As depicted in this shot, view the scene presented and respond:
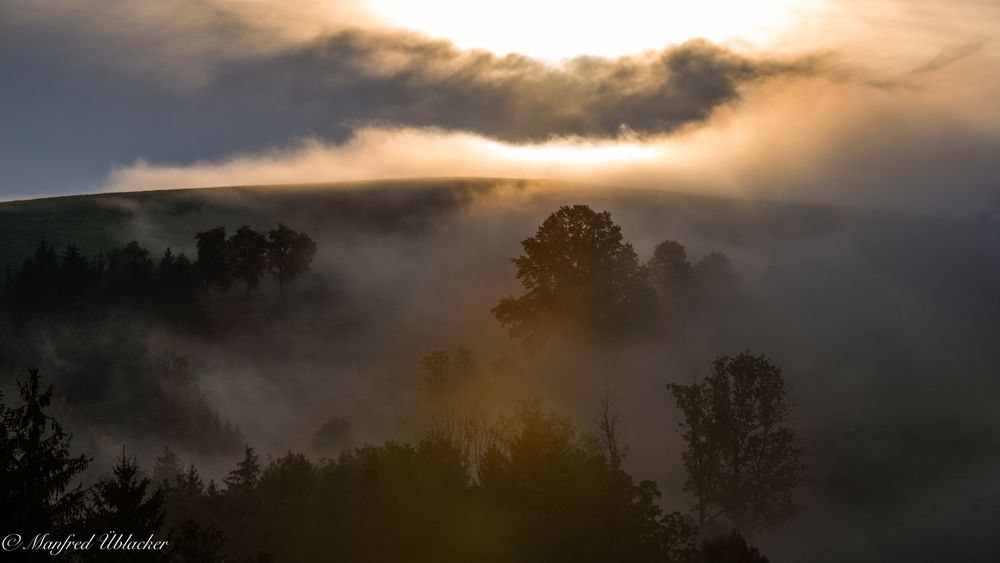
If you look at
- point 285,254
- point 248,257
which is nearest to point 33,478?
point 248,257

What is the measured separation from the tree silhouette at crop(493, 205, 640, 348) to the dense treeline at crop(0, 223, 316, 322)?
47.4 metres

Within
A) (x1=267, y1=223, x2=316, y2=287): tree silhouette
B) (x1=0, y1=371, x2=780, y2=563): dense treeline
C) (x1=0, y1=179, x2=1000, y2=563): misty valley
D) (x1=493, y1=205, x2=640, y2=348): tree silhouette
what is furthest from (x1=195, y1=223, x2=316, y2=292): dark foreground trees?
(x1=0, y1=371, x2=780, y2=563): dense treeline

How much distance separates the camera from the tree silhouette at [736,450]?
221ft

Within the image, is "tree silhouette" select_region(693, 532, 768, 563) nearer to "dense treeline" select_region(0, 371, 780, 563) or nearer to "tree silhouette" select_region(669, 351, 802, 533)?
"dense treeline" select_region(0, 371, 780, 563)

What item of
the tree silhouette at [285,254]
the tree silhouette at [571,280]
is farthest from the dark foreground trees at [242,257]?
the tree silhouette at [571,280]

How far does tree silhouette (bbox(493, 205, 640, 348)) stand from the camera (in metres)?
97.2

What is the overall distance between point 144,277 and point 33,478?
10690 centimetres

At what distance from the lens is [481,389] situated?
4070 inches

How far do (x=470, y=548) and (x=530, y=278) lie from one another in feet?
184

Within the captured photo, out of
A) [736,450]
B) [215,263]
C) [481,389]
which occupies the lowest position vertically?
[736,450]

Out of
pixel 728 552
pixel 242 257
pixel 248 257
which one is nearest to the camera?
pixel 728 552

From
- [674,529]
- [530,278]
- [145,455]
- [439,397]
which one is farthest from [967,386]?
[145,455]

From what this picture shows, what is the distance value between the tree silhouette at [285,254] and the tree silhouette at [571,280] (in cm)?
4701

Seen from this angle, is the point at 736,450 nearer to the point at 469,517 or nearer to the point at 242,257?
the point at 469,517
